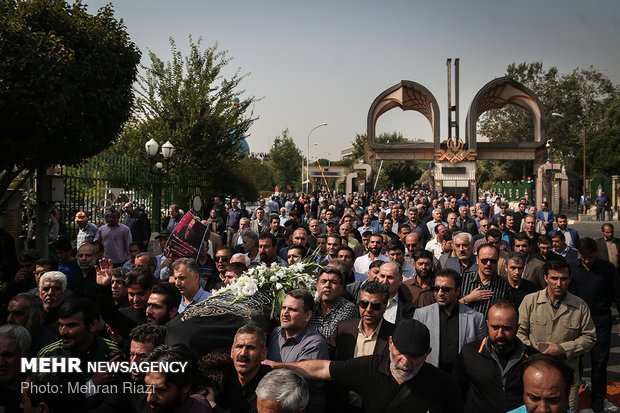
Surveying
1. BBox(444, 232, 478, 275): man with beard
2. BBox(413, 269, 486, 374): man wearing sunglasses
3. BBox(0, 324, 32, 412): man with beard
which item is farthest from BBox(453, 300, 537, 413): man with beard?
BBox(0, 324, 32, 412): man with beard

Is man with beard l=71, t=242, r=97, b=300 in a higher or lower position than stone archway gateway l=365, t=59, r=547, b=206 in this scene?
lower

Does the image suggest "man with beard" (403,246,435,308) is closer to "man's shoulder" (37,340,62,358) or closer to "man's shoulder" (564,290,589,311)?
"man's shoulder" (564,290,589,311)

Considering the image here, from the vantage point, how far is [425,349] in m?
3.18

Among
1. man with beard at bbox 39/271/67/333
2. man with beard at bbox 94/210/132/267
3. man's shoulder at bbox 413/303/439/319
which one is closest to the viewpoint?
man's shoulder at bbox 413/303/439/319

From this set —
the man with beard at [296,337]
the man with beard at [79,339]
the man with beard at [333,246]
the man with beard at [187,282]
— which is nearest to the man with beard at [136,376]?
the man with beard at [79,339]

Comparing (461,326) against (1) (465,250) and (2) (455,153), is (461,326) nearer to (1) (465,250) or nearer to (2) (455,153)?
(1) (465,250)

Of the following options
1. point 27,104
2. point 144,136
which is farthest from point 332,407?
point 144,136

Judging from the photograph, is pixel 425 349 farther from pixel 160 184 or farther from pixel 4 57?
pixel 160 184

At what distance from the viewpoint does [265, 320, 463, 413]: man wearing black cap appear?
3.14m

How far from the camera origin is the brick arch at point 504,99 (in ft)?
112

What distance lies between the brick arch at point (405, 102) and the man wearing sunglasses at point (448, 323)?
1239 inches

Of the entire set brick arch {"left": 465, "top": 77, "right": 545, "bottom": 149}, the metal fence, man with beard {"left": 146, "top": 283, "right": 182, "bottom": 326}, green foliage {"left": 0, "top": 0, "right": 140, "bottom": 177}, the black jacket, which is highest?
brick arch {"left": 465, "top": 77, "right": 545, "bottom": 149}

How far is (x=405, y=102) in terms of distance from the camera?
3622cm

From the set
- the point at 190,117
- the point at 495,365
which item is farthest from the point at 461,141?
the point at 495,365
